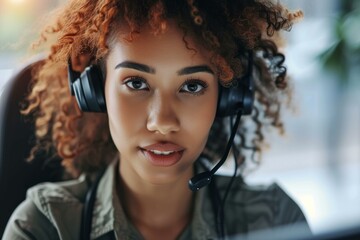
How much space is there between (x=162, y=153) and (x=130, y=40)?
0.20 metres

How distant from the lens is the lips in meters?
0.92

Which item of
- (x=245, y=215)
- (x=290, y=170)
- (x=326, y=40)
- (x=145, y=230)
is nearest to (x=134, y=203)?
(x=145, y=230)

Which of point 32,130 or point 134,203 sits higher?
point 32,130

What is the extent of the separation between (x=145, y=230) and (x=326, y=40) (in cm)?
143

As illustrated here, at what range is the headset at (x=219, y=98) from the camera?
936 millimetres

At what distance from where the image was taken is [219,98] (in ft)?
3.21

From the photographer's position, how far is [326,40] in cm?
221

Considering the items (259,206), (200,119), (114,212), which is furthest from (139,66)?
(259,206)

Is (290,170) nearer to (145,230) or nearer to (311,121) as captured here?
(311,121)

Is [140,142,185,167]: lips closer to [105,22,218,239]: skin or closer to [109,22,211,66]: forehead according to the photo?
[105,22,218,239]: skin

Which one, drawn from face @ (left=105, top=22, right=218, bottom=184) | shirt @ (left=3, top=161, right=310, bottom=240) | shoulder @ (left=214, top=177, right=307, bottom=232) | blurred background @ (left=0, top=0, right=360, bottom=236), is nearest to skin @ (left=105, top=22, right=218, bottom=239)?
face @ (left=105, top=22, right=218, bottom=184)

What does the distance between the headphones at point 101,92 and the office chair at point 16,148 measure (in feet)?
0.90

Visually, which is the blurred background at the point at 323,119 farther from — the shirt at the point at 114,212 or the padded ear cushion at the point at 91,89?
the padded ear cushion at the point at 91,89

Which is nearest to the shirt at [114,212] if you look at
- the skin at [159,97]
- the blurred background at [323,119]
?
the skin at [159,97]
